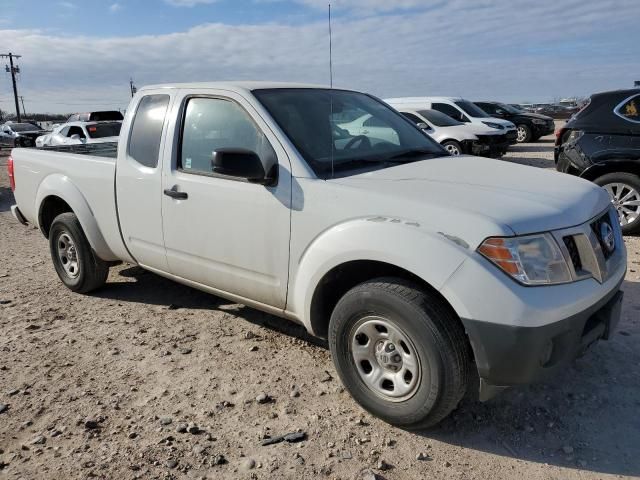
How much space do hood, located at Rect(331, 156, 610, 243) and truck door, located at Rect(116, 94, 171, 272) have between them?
1642 mm

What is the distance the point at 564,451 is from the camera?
8.95 ft

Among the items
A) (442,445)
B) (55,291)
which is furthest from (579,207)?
(55,291)

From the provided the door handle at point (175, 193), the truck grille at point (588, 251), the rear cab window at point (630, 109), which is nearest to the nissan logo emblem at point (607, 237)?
the truck grille at point (588, 251)

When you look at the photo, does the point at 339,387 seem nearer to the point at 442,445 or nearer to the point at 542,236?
the point at 442,445

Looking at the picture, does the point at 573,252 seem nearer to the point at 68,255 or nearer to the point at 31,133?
the point at 68,255

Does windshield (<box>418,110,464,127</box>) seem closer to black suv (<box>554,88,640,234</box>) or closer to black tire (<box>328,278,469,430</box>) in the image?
black suv (<box>554,88,640,234</box>)

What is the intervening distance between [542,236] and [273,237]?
59.5 inches

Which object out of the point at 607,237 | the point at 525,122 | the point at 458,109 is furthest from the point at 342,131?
the point at 525,122

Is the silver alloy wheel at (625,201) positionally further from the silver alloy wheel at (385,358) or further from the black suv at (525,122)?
the black suv at (525,122)

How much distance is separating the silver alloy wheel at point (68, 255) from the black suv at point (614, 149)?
5775 millimetres

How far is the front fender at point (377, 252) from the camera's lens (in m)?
2.55

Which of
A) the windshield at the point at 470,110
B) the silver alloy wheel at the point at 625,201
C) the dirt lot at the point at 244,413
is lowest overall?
the dirt lot at the point at 244,413

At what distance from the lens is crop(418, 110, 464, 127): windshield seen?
14500 mm

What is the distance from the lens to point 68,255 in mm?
5145
